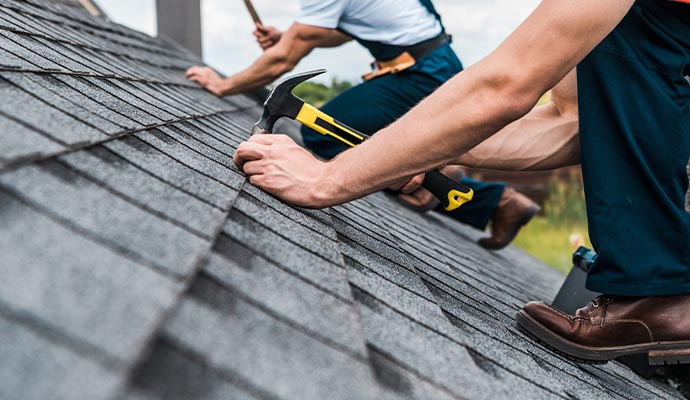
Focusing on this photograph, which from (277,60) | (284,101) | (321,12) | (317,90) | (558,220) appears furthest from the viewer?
(558,220)

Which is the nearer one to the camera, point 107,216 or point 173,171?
point 107,216

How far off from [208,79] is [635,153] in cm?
253

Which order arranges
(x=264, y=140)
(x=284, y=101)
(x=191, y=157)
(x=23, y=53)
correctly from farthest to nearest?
(x=284, y=101)
(x=264, y=140)
(x=23, y=53)
(x=191, y=157)

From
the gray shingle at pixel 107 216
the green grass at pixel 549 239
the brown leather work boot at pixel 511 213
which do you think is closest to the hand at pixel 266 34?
the brown leather work boot at pixel 511 213

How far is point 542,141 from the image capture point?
2.39m

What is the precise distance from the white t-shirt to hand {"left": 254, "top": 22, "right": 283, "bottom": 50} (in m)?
0.96

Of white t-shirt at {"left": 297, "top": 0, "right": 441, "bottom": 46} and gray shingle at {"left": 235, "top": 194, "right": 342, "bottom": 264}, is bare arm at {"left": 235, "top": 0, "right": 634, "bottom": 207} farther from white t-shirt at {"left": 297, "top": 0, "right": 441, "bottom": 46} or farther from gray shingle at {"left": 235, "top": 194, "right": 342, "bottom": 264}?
white t-shirt at {"left": 297, "top": 0, "right": 441, "bottom": 46}

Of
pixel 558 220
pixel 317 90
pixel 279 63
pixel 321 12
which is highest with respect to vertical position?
pixel 321 12

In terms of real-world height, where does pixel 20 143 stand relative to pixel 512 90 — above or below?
below

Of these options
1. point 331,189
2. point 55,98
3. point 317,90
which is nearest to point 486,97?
point 331,189

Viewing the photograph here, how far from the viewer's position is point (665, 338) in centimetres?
183

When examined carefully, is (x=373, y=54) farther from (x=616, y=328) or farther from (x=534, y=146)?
(x=616, y=328)

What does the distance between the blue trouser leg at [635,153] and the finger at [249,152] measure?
2.87ft

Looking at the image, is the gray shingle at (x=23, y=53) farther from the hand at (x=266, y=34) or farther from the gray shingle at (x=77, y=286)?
the hand at (x=266, y=34)
